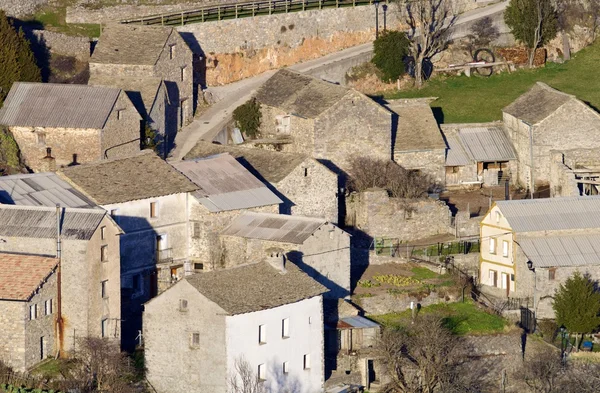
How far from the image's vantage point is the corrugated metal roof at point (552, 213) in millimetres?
87188

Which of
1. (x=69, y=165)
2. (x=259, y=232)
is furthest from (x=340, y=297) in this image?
(x=69, y=165)

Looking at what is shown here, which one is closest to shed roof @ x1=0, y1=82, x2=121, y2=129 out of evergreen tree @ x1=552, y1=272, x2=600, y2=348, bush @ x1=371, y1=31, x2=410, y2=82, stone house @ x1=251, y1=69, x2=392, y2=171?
stone house @ x1=251, y1=69, x2=392, y2=171

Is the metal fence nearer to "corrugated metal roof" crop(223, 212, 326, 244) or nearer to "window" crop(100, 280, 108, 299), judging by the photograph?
"corrugated metal roof" crop(223, 212, 326, 244)

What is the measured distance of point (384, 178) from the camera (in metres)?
93.3

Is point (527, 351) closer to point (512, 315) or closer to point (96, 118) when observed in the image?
point (512, 315)

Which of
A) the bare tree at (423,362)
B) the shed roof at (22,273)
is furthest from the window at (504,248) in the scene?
the shed roof at (22,273)

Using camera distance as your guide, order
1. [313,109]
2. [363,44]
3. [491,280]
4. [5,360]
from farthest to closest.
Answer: [363,44] < [313,109] < [491,280] < [5,360]

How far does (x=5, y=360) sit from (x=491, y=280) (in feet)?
76.8

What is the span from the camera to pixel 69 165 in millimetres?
88750

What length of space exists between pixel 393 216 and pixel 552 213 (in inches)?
281

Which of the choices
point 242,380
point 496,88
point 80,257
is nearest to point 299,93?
point 496,88

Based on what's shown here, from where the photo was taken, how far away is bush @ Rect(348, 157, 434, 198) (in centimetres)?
9231

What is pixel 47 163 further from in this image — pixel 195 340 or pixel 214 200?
pixel 195 340

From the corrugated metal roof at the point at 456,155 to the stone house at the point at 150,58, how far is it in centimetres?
1241
